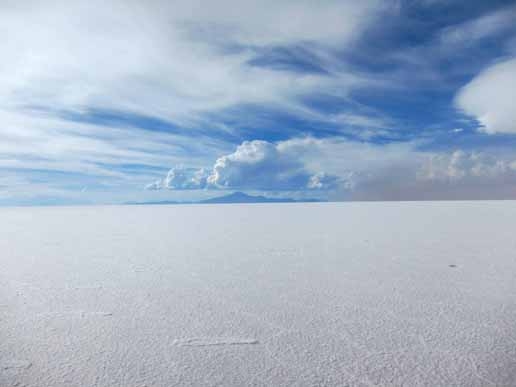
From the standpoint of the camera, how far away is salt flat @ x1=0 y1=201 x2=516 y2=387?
2.19 metres

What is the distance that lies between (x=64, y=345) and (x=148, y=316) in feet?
2.49

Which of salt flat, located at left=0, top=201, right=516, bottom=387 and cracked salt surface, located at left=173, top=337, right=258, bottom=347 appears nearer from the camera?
salt flat, located at left=0, top=201, right=516, bottom=387

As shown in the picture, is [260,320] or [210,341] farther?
[260,320]

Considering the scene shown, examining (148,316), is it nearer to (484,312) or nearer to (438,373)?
(438,373)

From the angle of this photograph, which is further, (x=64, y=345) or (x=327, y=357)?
(x=64, y=345)

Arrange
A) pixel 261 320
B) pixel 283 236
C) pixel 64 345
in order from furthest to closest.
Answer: pixel 283 236
pixel 261 320
pixel 64 345

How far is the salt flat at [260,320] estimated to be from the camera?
7.20 ft

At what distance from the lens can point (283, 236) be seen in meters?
9.14

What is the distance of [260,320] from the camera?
10.1 feet

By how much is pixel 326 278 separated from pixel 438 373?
241 cm

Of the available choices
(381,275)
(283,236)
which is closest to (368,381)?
(381,275)

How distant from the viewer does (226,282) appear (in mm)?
4410

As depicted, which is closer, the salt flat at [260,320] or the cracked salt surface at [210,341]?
the salt flat at [260,320]

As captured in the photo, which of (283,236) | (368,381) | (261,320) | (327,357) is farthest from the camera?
(283,236)
